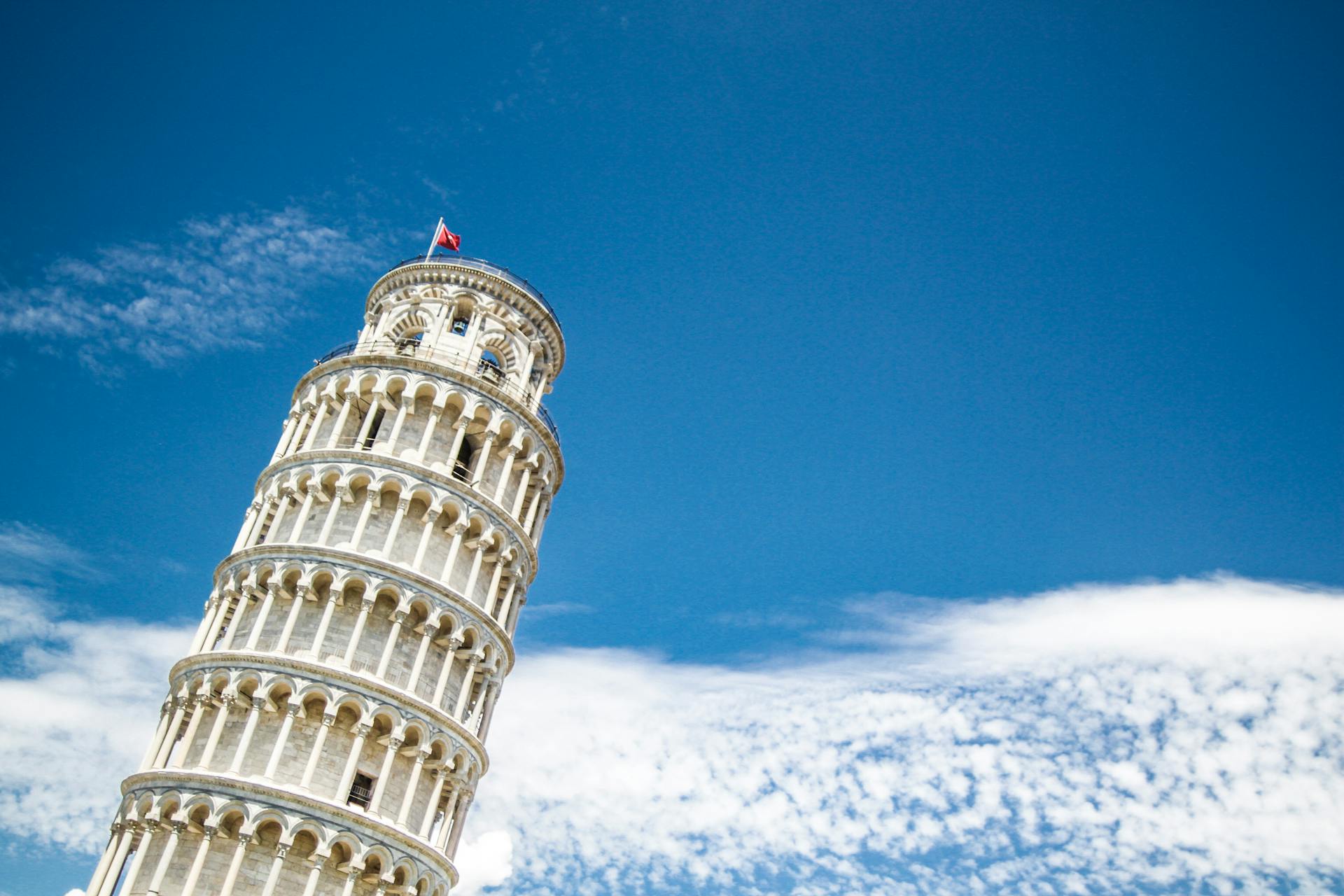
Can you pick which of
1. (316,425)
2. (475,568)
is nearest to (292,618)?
(475,568)

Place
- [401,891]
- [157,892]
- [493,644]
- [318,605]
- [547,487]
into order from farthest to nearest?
[547,487], [493,644], [318,605], [401,891], [157,892]

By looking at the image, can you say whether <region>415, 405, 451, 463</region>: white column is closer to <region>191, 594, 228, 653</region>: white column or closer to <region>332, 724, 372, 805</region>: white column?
<region>191, 594, 228, 653</region>: white column

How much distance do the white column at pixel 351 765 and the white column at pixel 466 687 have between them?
175 inches

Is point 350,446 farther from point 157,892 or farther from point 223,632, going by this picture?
point 157,892

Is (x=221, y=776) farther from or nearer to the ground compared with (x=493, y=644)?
nearer to the ground

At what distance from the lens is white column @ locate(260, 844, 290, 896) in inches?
1529

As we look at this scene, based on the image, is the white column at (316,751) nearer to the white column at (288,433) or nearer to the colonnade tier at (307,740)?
the colonnade tier at (307,740)

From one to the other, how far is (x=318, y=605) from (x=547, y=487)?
12410 millimetres

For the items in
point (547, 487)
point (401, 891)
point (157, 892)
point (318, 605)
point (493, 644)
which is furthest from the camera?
point (547, 487)

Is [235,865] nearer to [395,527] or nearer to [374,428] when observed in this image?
[395,527]

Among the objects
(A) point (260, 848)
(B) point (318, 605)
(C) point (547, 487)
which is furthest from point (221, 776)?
(C) point (547, 487)

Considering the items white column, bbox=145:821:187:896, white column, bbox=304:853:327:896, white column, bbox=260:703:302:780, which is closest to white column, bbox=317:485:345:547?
white column, bbox=260:703:302:780

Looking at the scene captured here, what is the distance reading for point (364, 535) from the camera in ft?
153

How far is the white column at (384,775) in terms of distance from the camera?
4184 centimetres
